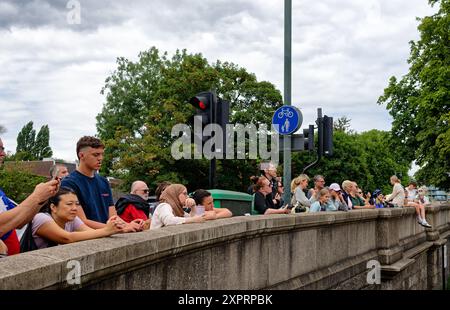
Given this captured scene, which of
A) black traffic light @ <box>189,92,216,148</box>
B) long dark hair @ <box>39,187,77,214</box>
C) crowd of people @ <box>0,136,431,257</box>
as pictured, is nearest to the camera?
crowd of people @ <box>0,136,431,257</box>

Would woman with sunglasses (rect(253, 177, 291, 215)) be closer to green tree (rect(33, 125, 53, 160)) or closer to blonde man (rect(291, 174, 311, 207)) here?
blonde man (rect(291, 174, 311, 207))

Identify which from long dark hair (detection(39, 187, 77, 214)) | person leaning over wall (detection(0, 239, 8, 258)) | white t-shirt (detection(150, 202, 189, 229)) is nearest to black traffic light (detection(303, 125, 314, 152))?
white t-shirt (detection(150, 202, 189, 229))

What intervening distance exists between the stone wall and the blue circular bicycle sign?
5.75 ft

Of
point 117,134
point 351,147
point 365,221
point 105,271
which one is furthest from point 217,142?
point 351,147

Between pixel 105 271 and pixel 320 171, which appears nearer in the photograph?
pixel 105 271

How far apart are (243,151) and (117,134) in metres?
8.70

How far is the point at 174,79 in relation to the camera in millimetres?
42750

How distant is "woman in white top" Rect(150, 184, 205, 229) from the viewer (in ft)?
17.7

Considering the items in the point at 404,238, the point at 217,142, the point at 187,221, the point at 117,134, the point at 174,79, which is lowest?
the point at 404,238

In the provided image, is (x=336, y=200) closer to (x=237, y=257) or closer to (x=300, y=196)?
(x=300, y=196)

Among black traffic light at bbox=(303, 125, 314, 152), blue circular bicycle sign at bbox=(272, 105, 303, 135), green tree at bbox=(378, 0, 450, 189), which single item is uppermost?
green tree at bbox=(378, 0, 450, 189)
